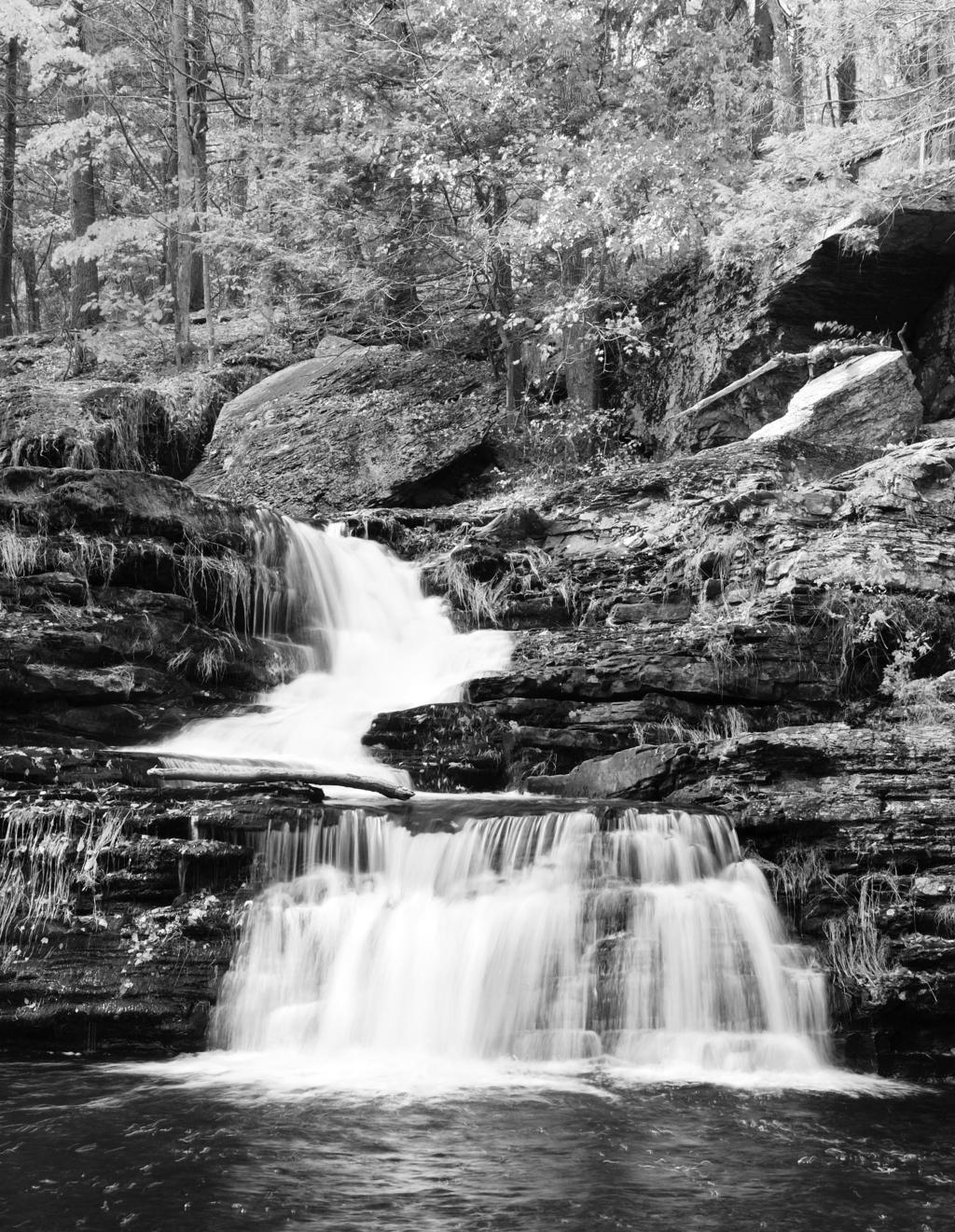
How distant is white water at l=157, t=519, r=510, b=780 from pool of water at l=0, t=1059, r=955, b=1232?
3.10 m

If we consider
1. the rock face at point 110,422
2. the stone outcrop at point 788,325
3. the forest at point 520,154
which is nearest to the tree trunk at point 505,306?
the forest at point 520,154

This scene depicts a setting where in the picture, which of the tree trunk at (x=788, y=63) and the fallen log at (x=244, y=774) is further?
the tree trunk at (x=788, y=63)

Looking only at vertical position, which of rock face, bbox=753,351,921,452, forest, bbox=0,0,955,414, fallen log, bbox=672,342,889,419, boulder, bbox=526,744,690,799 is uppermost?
forest, bbox=0,0,955,414

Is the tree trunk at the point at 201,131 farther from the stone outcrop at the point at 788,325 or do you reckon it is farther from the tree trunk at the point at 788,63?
the tree trunk at the point at 788,63

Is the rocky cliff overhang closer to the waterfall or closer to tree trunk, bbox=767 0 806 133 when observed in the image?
tree trunk, bbox=767 0 806 133

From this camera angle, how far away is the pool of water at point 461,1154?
3502 millimetres

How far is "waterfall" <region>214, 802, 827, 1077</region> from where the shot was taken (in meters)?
5.48

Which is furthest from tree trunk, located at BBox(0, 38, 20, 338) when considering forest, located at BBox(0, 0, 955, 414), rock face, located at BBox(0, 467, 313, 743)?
rock face, located at BBox(0, 467, 313, 743)

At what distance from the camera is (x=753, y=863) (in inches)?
237

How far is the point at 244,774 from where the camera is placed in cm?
673

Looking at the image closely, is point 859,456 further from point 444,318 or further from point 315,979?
point 315,979

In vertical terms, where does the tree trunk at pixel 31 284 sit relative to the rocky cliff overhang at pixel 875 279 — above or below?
above

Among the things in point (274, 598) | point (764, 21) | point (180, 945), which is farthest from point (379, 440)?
point (764, 21)

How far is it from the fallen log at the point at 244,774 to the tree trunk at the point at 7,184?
1666 centimetres
